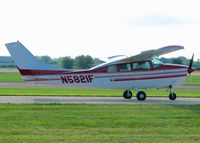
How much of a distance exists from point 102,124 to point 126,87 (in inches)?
429

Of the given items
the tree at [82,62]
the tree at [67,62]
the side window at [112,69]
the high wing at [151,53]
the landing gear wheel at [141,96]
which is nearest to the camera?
the high wing at [151,53]

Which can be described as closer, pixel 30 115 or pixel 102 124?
pixel 102 124

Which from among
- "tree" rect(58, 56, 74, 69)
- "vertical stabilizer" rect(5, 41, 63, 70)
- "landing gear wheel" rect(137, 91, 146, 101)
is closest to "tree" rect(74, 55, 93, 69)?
"tree" rect(58, 56, 74, 69)

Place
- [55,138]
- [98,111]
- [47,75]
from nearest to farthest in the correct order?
1. [55,138]
2. [98,111]
3. [47,75]

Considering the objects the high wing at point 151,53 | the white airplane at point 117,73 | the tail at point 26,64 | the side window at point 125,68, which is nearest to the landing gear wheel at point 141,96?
the white airplane at point 117,73

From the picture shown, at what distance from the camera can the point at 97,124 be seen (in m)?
13.5

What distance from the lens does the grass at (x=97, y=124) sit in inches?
447

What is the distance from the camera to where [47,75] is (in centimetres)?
2320

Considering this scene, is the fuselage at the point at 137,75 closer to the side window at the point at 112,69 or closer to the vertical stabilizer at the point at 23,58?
the side window at the point at 112,69

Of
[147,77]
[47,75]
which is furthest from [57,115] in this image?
[147,77]

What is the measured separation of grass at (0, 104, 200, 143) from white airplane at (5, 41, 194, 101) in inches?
207

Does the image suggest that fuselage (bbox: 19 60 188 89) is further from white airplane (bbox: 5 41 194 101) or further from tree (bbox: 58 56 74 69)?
tree (bbox: 58 56 74 69)

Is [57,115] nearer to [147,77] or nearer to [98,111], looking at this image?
[98,111]

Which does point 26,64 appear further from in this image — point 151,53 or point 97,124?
point 97,124
